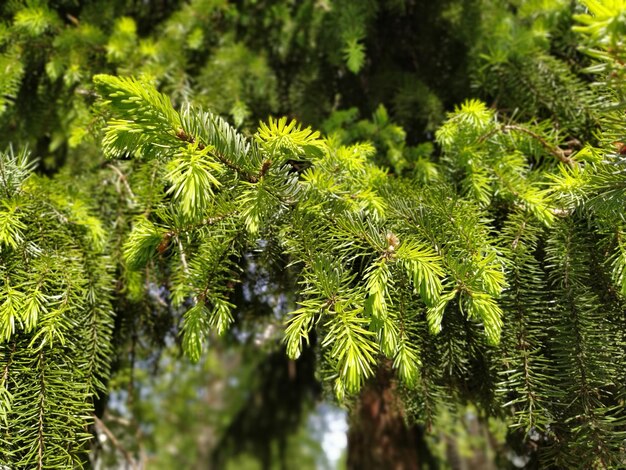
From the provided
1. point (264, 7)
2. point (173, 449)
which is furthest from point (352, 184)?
point (173, 449)

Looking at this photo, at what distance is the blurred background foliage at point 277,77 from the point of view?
1376mm

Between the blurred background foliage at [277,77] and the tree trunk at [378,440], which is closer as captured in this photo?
the blurred background foliage at [277,77]

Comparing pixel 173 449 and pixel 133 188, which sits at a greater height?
pixel 133 188

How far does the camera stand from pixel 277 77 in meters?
1.92

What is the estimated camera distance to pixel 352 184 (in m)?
1.05

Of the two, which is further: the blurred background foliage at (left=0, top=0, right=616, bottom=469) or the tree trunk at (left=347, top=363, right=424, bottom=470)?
the tree trunk at (left=347, top=363, right=424, bottom=470)

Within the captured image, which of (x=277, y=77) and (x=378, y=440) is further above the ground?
(x=277, y=77)

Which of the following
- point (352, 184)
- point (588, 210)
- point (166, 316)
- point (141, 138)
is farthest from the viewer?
point (166, 316)

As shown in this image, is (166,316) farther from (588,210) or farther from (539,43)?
(539,43)

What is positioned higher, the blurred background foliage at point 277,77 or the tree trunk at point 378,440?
the blurred background foliage at point 277,77

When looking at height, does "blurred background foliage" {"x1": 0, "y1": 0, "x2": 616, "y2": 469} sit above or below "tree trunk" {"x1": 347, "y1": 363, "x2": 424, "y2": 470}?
above

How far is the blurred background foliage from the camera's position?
138 cm

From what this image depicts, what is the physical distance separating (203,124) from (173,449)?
672 cm

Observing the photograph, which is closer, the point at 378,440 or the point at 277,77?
the point at 277,77
